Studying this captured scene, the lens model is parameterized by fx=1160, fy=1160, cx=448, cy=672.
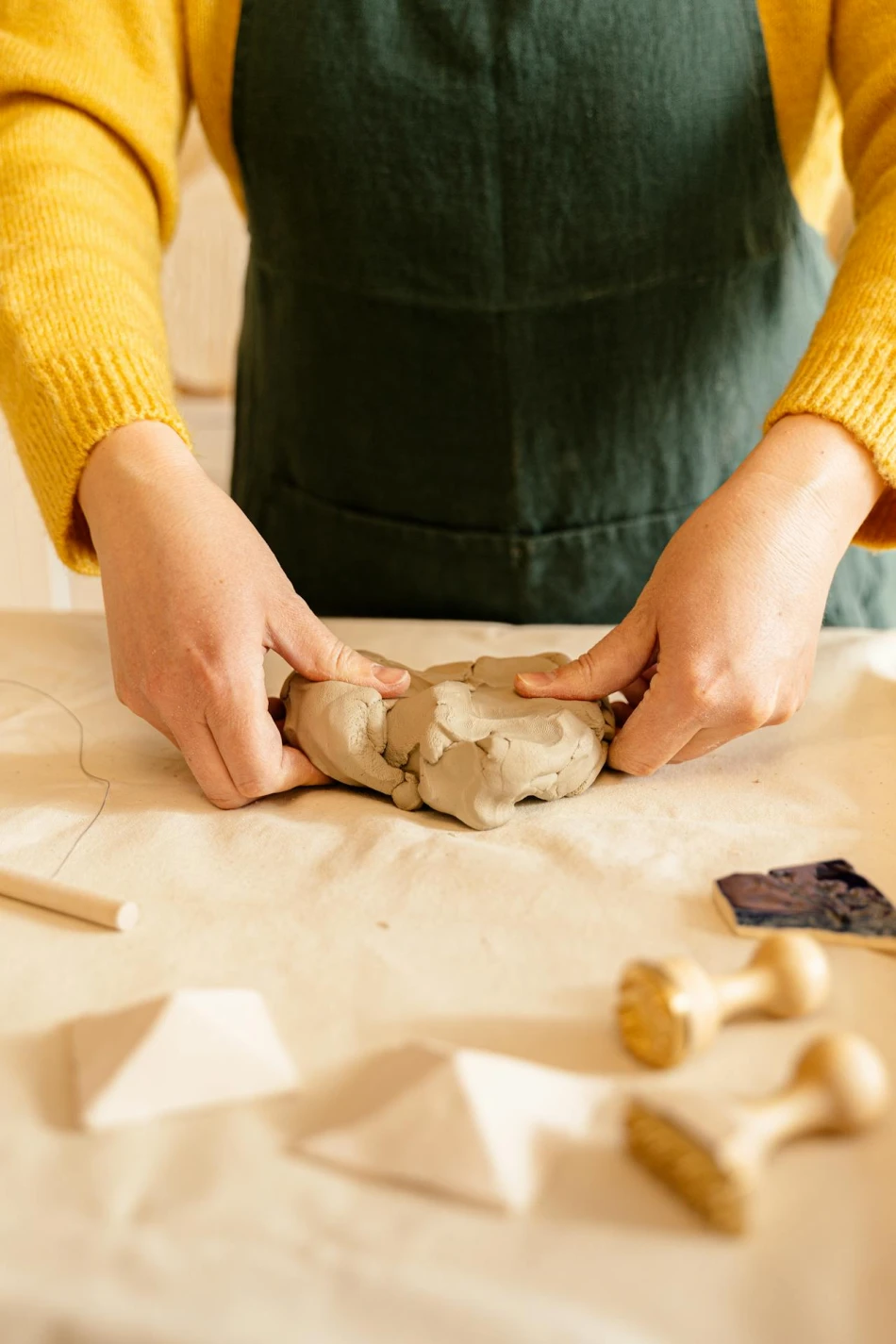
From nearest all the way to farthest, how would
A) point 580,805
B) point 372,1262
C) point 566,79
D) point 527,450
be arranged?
point 372,1262
point 580,805
point 566,79
point 527,450

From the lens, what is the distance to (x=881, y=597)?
1.23 meters

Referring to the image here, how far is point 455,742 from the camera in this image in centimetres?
77

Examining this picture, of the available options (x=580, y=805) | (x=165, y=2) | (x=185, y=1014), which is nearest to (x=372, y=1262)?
(x=185, y=1014)

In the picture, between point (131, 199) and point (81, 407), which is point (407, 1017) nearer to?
point (81, 407)

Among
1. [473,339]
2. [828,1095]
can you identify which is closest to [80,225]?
[473,339]

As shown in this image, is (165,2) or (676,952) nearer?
(676,952)

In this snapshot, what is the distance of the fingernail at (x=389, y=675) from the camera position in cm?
83

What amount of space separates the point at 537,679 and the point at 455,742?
9cm

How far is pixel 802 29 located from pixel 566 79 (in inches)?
7.7

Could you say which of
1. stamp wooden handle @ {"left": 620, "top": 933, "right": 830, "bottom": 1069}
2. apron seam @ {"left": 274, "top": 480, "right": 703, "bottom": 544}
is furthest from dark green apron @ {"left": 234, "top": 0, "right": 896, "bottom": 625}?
stamp wooden handle @ {"left": 620, "top": 933, "right": 830, "bottom": 1069}

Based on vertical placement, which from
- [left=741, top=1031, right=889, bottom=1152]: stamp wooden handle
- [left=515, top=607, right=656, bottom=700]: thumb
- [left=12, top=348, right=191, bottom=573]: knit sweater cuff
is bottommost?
[left=515, top=607, right=656, bottom=700]: thumb

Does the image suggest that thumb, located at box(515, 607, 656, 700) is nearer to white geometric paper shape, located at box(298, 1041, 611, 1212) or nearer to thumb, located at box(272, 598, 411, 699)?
thumb, located at box(272, 598, 411, 699)

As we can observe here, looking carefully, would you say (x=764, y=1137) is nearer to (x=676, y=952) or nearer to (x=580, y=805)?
(x=676, y=952)

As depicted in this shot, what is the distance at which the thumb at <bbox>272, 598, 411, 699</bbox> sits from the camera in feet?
2.62
